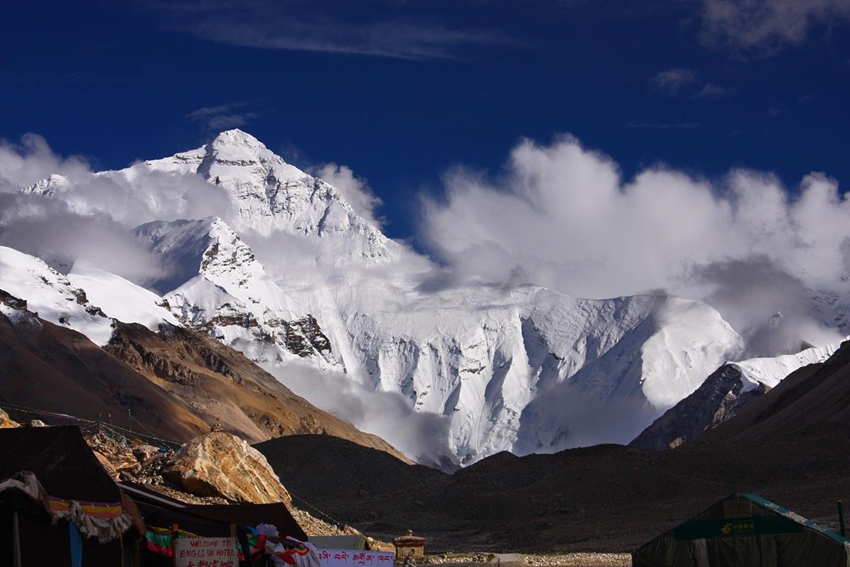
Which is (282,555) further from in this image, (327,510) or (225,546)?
(327,510)

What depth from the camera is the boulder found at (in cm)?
3059

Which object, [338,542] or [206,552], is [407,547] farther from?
[206,552]

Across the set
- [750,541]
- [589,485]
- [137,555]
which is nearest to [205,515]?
[137,555]

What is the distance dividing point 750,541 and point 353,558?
7301 mm

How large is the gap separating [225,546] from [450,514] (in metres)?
73.6

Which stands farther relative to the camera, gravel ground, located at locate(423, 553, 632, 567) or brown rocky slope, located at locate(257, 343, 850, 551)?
brown rocky slope, located at locate(257, 343, 850, 551)

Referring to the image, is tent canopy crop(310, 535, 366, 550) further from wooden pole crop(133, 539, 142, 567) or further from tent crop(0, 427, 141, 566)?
tent crop(0, 427, 141, 566)

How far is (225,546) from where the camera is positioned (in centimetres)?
1797

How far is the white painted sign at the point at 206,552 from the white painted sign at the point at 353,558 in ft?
14.2

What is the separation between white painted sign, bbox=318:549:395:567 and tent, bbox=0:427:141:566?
6776 millimetres

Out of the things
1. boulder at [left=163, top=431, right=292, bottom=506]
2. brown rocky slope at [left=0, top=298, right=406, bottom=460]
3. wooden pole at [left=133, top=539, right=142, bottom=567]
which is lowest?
wooden pole at [left=133, top=539, right=142, bottom=567]

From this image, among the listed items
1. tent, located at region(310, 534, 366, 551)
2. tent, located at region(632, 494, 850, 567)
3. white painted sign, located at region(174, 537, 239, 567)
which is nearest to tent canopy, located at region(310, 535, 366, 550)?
tent, located at region(310, 534, 366, 551)

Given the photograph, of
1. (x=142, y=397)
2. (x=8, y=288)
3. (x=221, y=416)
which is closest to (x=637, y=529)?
(x=142, y=397)

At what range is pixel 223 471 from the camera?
3183 centimetres
